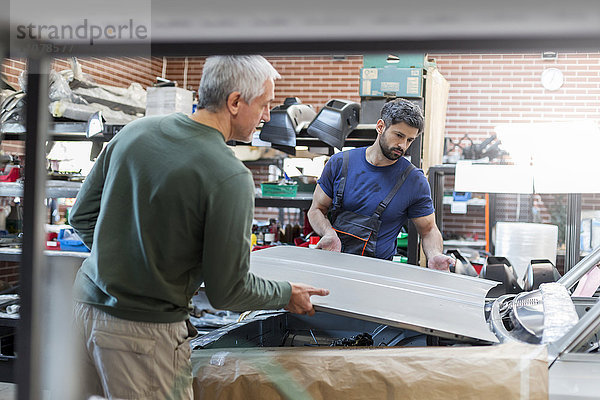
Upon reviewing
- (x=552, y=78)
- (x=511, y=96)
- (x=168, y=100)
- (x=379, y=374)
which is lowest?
(x=379, y=374)

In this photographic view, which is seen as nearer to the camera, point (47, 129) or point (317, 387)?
point (47, 129)

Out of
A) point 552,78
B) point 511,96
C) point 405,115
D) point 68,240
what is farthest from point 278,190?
point 552,78

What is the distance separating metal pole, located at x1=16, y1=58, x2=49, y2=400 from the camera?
0.74m

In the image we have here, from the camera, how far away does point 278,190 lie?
4.57m

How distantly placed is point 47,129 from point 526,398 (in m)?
1.19

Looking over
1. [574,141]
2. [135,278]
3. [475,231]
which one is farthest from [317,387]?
[475,231]

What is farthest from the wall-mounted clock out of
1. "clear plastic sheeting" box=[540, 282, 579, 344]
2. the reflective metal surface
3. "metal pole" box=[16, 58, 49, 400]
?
"metal pole" box=[16, 58, 49, 400]

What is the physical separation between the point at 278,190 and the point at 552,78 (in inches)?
203

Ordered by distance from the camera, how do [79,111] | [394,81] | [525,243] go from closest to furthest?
[394,81] < [79,111] < [525,243]

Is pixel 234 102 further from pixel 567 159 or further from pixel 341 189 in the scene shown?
pixel 567 159

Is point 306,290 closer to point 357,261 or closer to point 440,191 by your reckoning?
point 357,261

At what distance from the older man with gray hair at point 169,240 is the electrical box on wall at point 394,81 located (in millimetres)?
2767

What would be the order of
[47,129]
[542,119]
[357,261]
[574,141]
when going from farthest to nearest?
[542,119], [574,141], [357,261], [47,129]

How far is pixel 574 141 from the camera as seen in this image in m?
4.61
